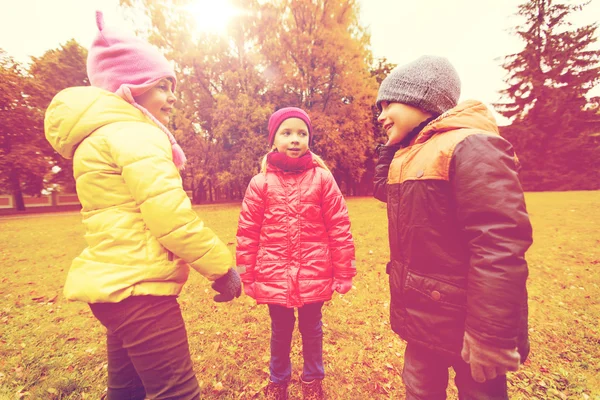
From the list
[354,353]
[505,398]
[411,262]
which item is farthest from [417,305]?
[354,353]

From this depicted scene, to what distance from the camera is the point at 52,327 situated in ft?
13.2

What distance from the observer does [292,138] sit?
2.48 metres

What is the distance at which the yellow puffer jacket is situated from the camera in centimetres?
142

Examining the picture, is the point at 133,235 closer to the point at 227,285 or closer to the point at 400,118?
the point at 227,285

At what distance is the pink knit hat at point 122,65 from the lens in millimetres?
1625

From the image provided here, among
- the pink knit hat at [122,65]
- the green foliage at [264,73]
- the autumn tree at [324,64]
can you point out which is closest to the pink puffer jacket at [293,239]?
the pink knit hat at [122,65]

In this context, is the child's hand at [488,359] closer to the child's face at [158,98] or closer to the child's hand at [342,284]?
the child's hand at [342,284]

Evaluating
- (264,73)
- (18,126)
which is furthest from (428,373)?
(18,126)

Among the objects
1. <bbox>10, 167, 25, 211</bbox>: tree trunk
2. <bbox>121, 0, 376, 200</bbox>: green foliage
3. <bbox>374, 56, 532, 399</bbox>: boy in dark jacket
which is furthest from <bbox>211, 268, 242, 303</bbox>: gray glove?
<bbox>10, 167, 25, 211</bbox>: tree trunk

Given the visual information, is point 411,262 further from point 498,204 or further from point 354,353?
point 354,353

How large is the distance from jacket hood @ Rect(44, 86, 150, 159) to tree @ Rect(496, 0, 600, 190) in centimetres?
3734

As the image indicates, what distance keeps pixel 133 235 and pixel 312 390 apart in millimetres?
2080

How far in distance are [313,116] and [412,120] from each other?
20.1 m

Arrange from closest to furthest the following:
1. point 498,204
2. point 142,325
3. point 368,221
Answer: point 498,204 → point 142,325 → point 368,221
